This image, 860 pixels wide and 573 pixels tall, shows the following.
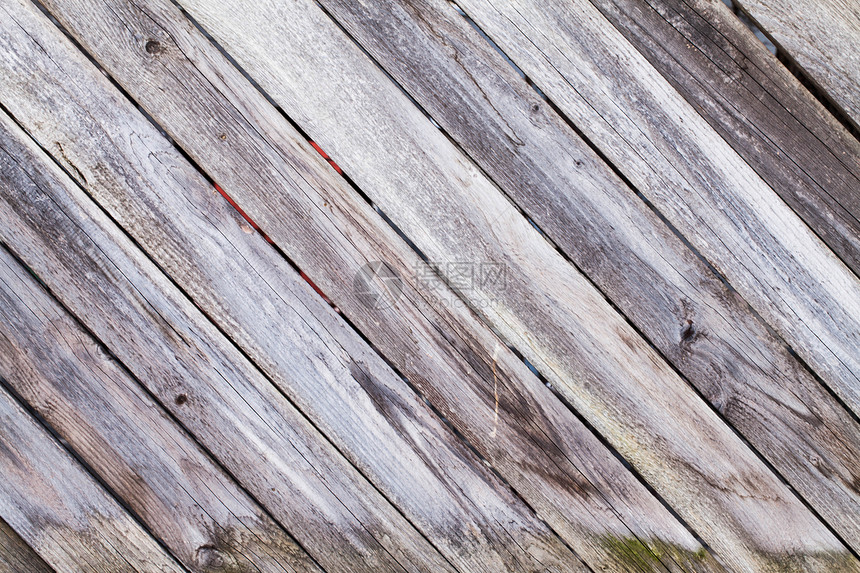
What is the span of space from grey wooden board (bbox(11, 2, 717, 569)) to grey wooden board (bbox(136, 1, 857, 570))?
60 mm

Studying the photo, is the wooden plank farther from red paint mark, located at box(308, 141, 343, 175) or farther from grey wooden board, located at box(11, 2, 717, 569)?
red paint mark, located at box(308, 141, 343, 175)

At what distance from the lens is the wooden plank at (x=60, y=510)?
1341mm

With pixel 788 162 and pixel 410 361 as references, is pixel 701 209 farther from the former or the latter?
pixel 410 361

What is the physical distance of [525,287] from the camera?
137 cm

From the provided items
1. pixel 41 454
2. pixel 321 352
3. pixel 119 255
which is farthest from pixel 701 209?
pixel 41 454

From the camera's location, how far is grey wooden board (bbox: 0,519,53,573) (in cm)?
136

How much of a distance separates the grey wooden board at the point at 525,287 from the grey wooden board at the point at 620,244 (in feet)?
0.17

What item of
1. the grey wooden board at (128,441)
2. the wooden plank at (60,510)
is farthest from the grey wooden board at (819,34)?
the wooden plank at (60,510)

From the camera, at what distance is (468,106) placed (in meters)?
1.36

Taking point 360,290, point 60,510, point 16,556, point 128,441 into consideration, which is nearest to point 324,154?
point 360,290

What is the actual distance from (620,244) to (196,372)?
124 centimetres

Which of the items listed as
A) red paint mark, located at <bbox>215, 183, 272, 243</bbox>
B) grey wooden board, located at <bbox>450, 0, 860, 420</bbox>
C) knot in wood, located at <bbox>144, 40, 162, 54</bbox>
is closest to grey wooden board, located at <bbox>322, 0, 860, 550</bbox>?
grey wooden board, located at <bbox>450, 0, 860, 420</bbox>

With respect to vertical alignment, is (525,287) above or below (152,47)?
below

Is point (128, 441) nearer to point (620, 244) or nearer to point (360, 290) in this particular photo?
point (360, 290)
